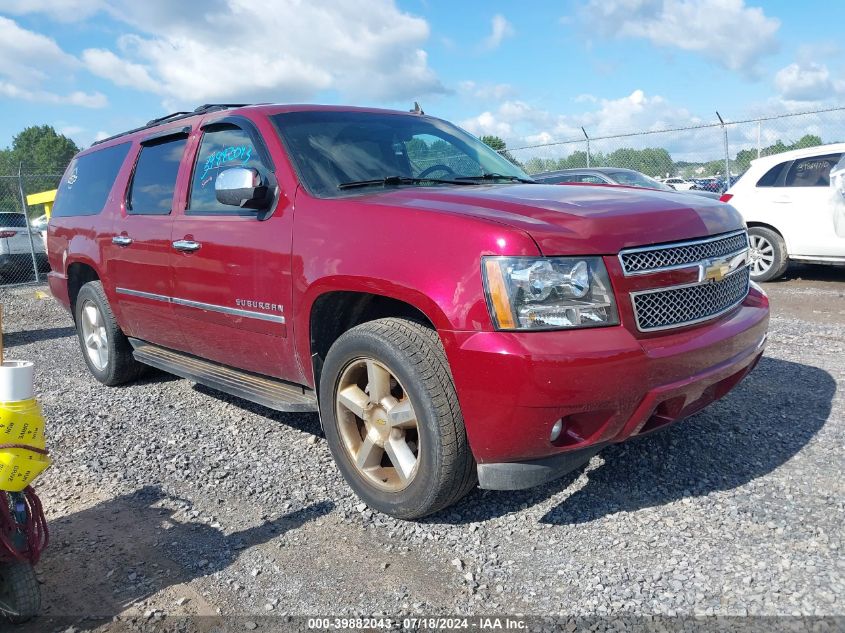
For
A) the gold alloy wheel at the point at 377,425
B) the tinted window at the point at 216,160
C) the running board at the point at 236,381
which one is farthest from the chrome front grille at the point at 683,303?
the tinted window at the point at 216,160

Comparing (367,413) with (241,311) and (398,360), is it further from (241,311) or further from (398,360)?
(241,311)

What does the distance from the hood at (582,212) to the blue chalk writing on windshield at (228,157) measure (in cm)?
93

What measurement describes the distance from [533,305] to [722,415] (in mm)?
2102

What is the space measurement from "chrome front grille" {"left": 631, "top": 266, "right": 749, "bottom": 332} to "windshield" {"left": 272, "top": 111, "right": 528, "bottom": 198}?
1349mm

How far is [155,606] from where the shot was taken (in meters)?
2.47

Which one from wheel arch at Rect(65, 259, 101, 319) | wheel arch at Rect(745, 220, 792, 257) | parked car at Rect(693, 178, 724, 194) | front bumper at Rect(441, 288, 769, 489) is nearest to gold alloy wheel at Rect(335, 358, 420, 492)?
front bumper at Rect(441, 288, 769, 489)

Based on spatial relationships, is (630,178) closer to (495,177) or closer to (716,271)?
(495,177)

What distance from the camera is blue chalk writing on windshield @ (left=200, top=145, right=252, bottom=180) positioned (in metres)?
3.74

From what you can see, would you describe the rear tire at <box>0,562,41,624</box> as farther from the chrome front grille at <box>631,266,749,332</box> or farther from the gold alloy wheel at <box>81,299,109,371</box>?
the gold alloy wheel at <box>81,299,109,371</box>

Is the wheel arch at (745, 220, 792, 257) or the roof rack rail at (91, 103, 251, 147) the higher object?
the roof rack rail at (91, 103, 251, 147)

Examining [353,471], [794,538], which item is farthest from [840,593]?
[353,471]

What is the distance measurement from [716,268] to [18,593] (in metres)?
2.95

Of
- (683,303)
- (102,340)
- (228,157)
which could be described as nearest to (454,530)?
(683,303)

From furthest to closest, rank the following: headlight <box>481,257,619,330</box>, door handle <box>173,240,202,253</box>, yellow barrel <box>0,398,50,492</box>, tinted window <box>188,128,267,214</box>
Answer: door handle <box>173,240,202,253</box>, tinted window <box>188,128,267,214</box>, headlight <box>481,257,619,330</box>, yellow barrel <box>0,398,50,492</box>
